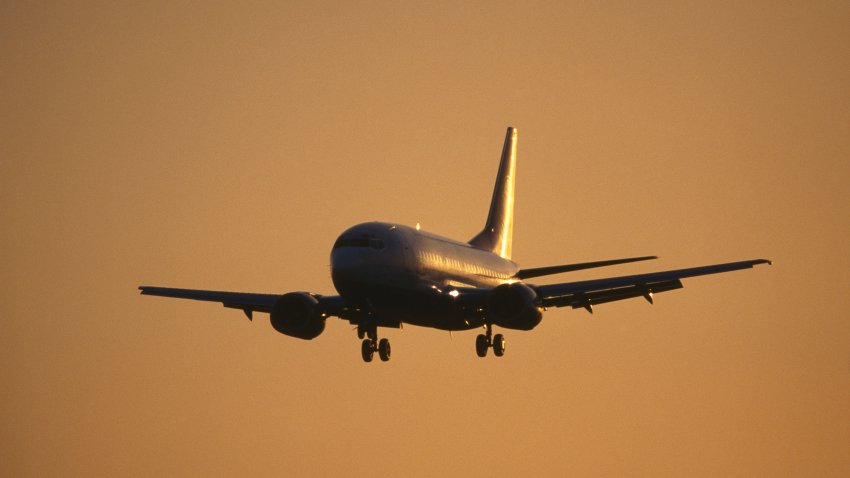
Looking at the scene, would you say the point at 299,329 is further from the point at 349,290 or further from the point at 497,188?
the point at 497,188

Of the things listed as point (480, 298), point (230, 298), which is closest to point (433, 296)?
point (480, 298)

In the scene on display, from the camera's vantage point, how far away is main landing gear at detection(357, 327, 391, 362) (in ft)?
196

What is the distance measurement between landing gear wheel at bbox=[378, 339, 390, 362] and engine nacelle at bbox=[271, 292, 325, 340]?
2534 mm

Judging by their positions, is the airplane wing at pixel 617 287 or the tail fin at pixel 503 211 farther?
the tail fin at pixel 503 211

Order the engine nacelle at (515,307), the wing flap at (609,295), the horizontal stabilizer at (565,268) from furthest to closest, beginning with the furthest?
1. the horizontal stabilizer at (565,268)
2. the engine nacelle at (515,307)
3. the wing flap at (609,295)

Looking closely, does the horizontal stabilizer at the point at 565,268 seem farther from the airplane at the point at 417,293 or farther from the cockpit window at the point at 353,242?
the cockpit window at the point at 353,242

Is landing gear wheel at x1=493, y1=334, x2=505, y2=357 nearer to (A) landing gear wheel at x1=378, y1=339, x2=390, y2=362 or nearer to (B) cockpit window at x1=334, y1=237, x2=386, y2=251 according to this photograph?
(A) landing gear wheel at x1=378, y1=339, x2=390, y2=362

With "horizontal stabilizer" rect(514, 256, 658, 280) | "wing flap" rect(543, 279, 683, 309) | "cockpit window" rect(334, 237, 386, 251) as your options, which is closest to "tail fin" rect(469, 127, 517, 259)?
"horizontal stabilizer" rect(514, 256, 658, 280)

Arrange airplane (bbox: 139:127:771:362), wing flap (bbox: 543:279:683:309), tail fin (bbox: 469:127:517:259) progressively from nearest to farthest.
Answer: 1. airplane (bbox: 139:127:771:362)
2. wing flap (bbox: 543:279:683:309)
3. tail fin (bbox: 469:127:517:259)

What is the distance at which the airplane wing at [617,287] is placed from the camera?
5611 cm

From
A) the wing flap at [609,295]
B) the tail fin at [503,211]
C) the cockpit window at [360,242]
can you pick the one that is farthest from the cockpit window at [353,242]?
the tail fin at [503,211]

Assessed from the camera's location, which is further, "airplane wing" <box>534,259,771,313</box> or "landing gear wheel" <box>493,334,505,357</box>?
"landing gear wheel" <box>493,334,505,357</box>

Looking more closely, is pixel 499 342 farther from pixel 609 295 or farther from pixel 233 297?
pixel 233 297

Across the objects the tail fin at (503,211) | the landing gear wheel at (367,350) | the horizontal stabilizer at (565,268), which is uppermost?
the tail fin at (503,211)
